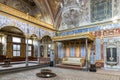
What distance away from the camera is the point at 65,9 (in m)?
11.7

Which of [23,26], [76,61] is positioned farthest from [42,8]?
[76,61]

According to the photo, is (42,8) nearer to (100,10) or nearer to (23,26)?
(23,26)

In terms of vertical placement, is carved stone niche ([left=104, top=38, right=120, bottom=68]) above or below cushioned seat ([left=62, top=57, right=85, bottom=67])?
above

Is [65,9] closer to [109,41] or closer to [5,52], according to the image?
[109,41]

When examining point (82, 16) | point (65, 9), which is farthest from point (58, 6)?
point (82, 16)

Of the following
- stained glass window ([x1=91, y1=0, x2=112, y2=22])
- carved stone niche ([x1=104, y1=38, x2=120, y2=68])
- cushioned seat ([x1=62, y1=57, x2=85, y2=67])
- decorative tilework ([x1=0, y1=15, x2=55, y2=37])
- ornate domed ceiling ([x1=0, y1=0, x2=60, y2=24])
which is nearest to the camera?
decorative tilework ([x1=0, y1=15, x2=55, y2=37])

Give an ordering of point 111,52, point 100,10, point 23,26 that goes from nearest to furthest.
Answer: point 23,26, point 111,52, point 100,10

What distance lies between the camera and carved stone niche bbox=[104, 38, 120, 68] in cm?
823

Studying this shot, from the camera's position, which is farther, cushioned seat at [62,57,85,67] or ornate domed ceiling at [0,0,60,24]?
ornate domed ceiling at [0,0,60,24]

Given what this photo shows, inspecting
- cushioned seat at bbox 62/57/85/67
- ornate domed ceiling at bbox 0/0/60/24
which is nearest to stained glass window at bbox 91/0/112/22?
cushioned seat at bbox 62/57/85/67

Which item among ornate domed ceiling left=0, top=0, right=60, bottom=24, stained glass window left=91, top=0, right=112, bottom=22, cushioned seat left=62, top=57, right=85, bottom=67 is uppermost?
ornate domed ceiling left=0, top=0, right=60, bottom=24

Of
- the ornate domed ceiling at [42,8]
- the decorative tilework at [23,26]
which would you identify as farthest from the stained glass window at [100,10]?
the decorative tilework at [23,26]

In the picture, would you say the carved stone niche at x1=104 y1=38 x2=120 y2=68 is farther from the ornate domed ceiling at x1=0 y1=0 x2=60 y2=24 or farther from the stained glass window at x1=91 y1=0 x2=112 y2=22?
the ornate domed ceiling at x1=0 y1=0 x2=60 y2=24

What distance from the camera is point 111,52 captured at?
8500 mm
